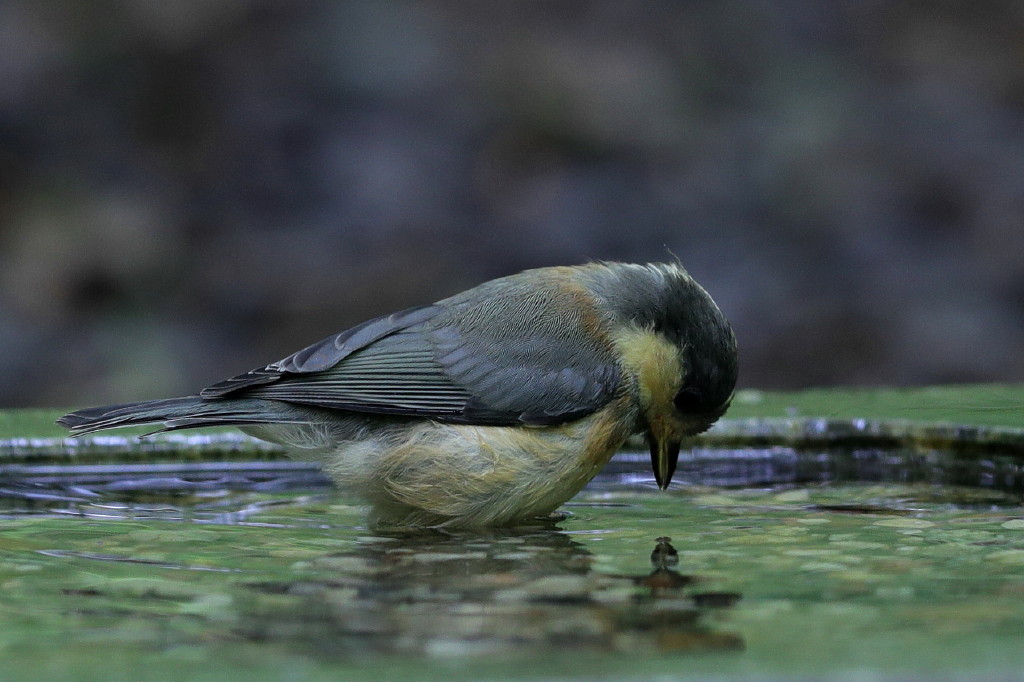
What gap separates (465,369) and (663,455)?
54cm

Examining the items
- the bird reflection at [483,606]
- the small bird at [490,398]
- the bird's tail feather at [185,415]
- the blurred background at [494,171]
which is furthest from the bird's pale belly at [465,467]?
the blurred background at [494,171]

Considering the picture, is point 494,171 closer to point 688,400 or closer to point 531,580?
point 688,400

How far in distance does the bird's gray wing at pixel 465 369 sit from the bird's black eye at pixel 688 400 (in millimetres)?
169

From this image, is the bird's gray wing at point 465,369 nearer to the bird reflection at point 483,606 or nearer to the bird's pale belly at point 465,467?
the bird's pale belly at point 465,467

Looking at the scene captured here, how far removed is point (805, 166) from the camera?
894 centimetres

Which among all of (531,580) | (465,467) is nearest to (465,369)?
(465,467)

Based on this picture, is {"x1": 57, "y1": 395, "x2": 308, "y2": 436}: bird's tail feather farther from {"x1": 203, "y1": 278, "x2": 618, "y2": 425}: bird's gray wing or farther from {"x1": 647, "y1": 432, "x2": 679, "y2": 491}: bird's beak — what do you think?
{"x1": 647, "y1": 432, "x2": 679, "y2": 491}: bird's beak

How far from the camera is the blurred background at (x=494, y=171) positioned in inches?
315

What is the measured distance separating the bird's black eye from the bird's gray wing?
17cm

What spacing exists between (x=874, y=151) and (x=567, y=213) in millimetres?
2062

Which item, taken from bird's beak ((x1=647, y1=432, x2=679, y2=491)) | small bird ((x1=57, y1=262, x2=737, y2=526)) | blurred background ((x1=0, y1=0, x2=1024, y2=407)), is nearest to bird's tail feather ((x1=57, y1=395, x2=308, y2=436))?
small bird ((x1=57, y1=262, x2=737, y2=526))

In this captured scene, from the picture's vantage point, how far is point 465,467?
10.3 ft

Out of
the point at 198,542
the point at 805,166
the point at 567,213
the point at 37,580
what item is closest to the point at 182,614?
the point at 37,580

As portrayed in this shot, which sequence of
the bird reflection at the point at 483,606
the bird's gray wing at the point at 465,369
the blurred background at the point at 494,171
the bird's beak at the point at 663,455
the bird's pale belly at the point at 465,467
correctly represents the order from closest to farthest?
the bird reflection at the point at 483,606, the bird's pale belly at the point at 465,467, the bird's gray wing at the point at 465,369, the bird's beak at the point at 663,455, the blurred background at the point at 494,171
